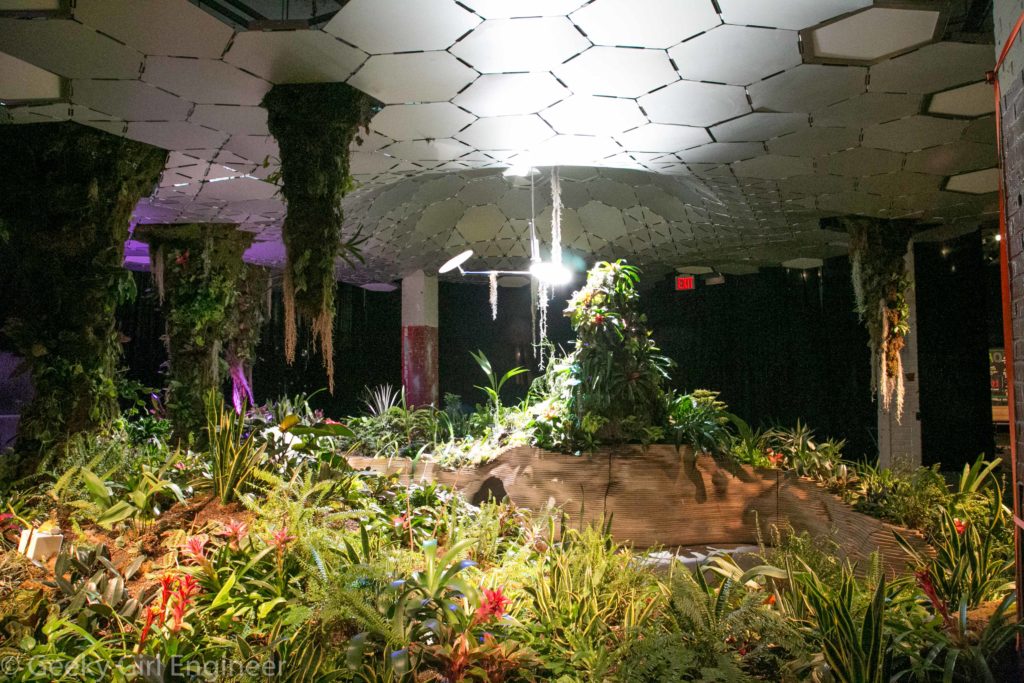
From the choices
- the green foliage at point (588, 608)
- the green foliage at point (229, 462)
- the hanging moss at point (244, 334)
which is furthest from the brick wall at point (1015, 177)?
the hanging moss at point (244, 334)

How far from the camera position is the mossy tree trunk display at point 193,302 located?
6.26 m

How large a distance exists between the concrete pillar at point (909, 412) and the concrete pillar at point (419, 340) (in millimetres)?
5904

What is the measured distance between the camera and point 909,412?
697 centimetres

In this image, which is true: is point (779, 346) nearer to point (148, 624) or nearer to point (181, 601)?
point (181, 601)

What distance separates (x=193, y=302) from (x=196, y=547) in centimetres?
429

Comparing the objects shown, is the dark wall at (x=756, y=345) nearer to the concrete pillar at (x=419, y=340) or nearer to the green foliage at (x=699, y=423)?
the concrete pillar at (x=419, y=340)

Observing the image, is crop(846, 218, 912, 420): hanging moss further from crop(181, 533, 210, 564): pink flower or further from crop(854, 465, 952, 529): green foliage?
crop(181, 533, 210, 564): pink flower

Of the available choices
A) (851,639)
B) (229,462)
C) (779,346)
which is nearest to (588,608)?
(851,639)

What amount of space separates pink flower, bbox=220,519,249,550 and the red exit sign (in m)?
8.33

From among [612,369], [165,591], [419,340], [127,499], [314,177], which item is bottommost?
[165,591]

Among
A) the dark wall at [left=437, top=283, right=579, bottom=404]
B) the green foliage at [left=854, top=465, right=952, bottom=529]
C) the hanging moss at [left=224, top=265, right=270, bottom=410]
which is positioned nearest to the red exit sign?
the dark wall at [left=437, top=283, right=579, bottom=404]

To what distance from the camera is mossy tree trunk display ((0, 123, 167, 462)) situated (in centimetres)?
400

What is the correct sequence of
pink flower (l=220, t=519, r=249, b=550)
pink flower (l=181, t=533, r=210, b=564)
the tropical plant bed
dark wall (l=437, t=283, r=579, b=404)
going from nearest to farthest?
pink flower (l=181, t=533, r=210, b=564) → pink flower (l=220, t=519, r=249, b=550) → the tropical plant bed → dark wall (l=437, t=283, r=579, b=404)

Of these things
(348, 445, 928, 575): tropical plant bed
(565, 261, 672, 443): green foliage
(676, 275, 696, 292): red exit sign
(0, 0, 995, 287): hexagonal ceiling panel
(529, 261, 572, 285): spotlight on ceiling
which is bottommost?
(348, 445, 928, 575): tropical plant bed
